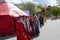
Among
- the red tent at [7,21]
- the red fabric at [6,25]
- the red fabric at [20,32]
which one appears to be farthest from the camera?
the red fabric at [6,25]

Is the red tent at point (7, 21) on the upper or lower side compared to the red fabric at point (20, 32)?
lower

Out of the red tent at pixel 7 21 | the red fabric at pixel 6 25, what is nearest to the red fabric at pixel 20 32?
the red tent at pixel 7 21

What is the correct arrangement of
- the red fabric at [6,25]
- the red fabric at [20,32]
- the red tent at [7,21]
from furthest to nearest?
the red fabric at [6,25]
the red tent at [7,21]
the red fabric at [20,32]

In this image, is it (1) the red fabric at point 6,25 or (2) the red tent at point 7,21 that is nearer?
(2) the red tent at point 7,21

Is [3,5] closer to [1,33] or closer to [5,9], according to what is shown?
[5,9]

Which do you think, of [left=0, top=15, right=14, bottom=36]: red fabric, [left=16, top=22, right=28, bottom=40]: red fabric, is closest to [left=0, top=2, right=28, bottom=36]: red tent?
[left=0, top=15, right=14, bottom=36]: red fabric

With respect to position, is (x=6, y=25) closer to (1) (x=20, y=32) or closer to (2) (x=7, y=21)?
(2) (x=7, y=21)

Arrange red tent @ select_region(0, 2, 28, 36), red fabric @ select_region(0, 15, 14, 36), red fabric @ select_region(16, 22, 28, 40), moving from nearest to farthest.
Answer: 1. red fabric @ select_region(16, 22, 28, 40)
2. red tent @ select_region(0, 2, 28, 36)
3. red fabric @ select_region(0, 15, 14, 36)

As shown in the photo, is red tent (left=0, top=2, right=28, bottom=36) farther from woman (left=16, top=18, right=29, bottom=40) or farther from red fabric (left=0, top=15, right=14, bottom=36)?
woman (left=16, top=18, right=29, bottom=40)

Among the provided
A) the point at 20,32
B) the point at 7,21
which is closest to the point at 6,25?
the point at 7,21

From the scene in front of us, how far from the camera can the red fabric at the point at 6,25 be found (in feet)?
71.2

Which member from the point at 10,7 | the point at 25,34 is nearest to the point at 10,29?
the point at 10,7

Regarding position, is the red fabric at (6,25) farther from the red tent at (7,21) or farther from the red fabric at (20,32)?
the red fabric at (20,32)

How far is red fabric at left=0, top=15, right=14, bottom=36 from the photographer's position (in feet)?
71.2
